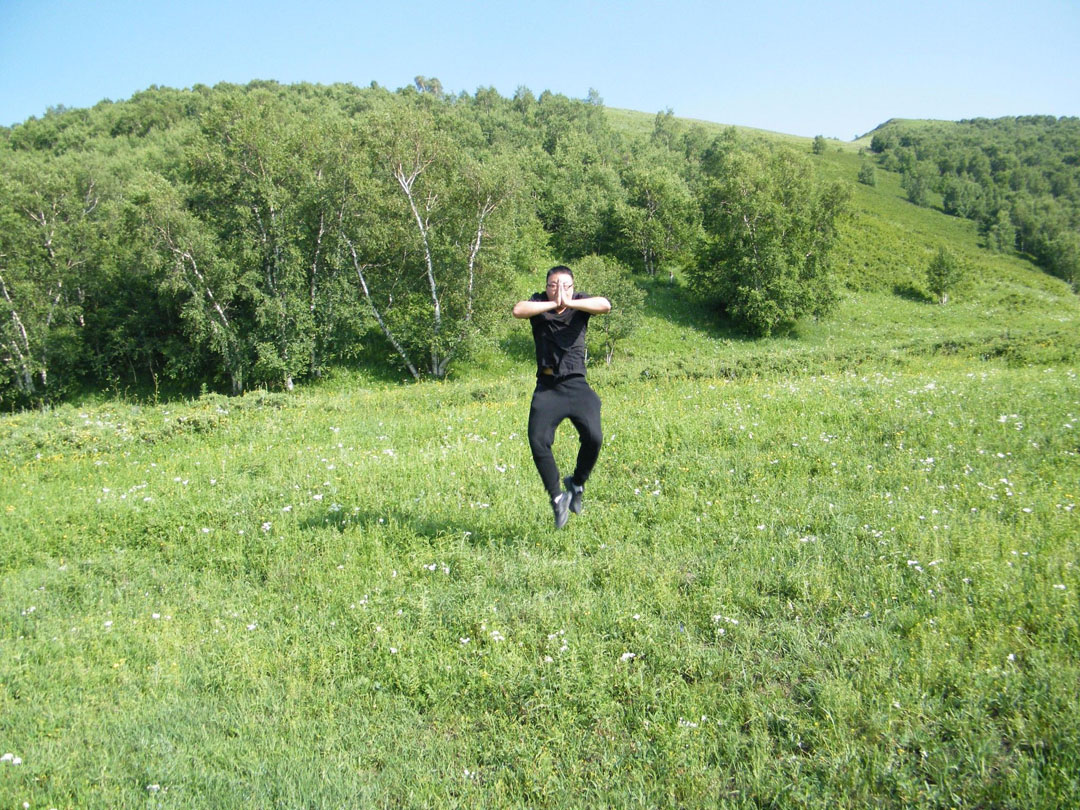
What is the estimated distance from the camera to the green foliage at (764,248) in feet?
158

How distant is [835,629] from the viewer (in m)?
5.21

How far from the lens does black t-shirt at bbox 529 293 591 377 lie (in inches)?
263

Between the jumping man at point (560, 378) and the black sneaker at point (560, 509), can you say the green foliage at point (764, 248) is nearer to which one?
the jumping man at point (560, 378)

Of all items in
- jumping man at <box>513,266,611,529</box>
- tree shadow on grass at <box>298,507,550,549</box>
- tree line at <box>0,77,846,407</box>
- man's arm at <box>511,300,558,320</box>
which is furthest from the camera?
tree line at <box>0,77,846,407</box>

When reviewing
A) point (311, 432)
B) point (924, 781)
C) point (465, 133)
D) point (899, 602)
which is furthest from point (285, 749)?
point (465, 133)

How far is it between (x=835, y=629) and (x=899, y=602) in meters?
0.75

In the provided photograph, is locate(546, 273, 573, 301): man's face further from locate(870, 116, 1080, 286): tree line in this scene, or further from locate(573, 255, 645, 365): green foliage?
locate(870, 116, 1080, 286): tree line

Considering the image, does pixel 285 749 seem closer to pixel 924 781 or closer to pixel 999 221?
pixel 924 781

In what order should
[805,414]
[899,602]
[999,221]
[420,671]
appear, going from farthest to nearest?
[999,221]
[805,414]
[899,602]
[420,671]

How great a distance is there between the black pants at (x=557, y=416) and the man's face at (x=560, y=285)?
0.93 meters

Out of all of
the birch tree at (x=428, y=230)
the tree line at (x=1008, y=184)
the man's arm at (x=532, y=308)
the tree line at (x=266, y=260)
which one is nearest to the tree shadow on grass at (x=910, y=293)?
the tree line at (x=266, y=260)

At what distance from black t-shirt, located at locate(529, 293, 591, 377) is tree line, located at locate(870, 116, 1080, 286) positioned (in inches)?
4292

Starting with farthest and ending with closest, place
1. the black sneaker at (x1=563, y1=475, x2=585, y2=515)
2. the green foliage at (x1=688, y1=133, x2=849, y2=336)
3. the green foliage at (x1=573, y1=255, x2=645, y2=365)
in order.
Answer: the green foliage at (x1=688, y1=133, x2=849, y2=336) < the green foliage at (x1=573, y1=255, x2=645, y2=365) < the black sneaker at (x1=563, y1=475, x2=585, y2=515)

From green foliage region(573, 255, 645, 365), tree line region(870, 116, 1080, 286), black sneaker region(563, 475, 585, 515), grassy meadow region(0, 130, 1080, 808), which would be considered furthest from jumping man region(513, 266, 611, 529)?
tree line region(870, 116, 1080, 286)
